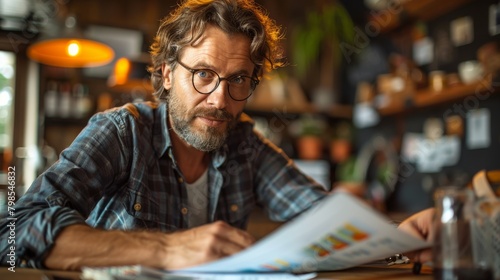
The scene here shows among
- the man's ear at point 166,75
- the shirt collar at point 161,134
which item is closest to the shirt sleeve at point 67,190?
the shirt collar at point 161,134

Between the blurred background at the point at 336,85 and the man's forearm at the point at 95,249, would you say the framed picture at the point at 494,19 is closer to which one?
the blurred background at the point at 336,85

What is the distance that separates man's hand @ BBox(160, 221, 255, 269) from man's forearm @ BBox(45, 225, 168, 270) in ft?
0.07

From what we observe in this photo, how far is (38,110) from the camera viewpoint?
376 centimetres

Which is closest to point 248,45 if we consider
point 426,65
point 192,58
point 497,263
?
point 192,58

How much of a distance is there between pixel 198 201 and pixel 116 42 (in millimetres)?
2979

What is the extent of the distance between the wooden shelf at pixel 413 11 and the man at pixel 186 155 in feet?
6.26

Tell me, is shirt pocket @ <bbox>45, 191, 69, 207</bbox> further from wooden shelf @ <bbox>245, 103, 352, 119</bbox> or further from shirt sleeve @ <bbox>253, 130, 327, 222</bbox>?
wooden shelf @ <bbox>245, 103, 352, 119</bbox>

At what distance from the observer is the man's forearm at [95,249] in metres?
0.78

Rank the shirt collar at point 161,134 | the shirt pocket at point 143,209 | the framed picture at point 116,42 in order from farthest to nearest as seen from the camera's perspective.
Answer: the framed picture at point 116,42 → the shirt collar at point 161,134 → the shirt pocket at point 143,209

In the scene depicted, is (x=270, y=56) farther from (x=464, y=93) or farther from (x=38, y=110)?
(x=38, y=110)

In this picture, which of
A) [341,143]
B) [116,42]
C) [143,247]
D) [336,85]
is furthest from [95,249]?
[336,85]

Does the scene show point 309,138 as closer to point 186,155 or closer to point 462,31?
point 462,31

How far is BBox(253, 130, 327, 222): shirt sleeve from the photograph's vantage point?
4.55 ft

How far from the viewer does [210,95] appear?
47.9 inches
